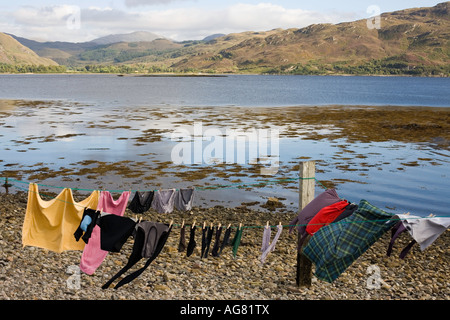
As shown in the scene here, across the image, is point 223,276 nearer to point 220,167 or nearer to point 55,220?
point 55,220

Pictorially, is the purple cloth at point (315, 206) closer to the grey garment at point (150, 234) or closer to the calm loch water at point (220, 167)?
the grey garment at point (150, 234)

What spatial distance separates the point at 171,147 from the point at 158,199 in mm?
19518

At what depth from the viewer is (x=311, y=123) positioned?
48.5 metres

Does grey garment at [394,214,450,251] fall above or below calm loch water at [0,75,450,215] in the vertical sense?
above

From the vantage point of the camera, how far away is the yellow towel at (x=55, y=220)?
11.1 m

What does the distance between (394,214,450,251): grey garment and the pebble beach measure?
98.2 inches

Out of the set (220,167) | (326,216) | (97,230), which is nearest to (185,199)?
(97,230)

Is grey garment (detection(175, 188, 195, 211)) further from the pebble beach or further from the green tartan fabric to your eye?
the green tartan fabric

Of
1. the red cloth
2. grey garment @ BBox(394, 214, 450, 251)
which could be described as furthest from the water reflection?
grey garment @ BBox(394, 214, 450, 251)

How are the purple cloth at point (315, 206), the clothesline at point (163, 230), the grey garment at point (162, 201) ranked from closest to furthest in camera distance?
the clothesline at point (163, 230) < the purple cloth at point (315, 206) < the grey garment at point (162, 201)

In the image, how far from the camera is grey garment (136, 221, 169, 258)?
32.5ft

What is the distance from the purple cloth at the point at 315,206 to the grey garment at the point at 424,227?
1439 mm

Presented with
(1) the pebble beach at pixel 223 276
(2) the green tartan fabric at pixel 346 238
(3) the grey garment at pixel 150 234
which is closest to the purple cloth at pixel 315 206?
(2) the green tartan fabric at pixel 346 238
